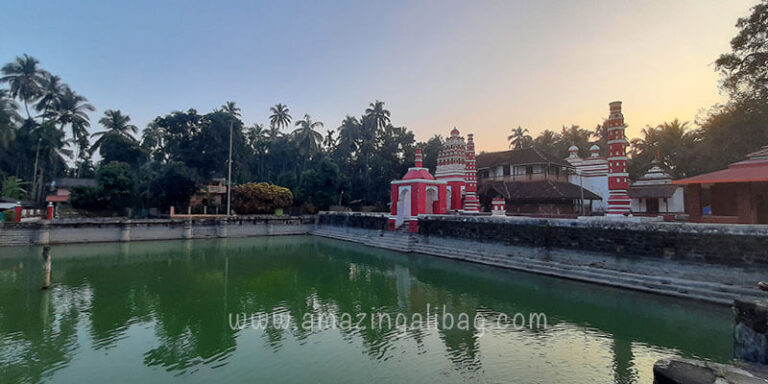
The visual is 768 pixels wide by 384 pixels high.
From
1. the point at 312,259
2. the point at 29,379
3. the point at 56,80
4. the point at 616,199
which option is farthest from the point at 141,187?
the point at 616,199

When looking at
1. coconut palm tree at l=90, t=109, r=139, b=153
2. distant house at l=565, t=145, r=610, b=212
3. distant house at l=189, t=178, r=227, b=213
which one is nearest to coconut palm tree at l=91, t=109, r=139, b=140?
coconut palm tree at l=90, t=109, r=139, b=153

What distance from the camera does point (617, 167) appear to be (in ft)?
45.5

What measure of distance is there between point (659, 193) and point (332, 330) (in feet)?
77.2

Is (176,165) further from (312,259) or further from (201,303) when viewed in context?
(201,303)

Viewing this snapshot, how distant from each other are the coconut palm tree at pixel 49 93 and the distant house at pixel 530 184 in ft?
131

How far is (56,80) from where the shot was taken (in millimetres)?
33719

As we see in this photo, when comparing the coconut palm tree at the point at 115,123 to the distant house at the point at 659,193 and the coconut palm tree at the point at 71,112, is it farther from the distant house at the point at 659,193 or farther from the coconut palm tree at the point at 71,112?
the distant house at the point at 659,193

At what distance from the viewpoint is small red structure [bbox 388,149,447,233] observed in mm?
19641

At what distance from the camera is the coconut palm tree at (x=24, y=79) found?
1229 inches

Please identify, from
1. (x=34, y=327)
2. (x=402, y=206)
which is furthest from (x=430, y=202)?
(x=34, y=327)

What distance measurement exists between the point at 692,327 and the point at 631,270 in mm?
3694

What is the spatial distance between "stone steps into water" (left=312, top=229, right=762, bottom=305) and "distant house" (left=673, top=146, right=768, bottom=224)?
13.6ft

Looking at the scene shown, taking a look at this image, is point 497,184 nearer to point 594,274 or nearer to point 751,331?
point 594,274

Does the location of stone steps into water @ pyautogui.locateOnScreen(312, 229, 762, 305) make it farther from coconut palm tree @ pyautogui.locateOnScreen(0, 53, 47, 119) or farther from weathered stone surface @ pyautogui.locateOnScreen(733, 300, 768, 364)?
coconut palm tree @ pyautogui.locateOnScreen(0, 53, 47, 119)
